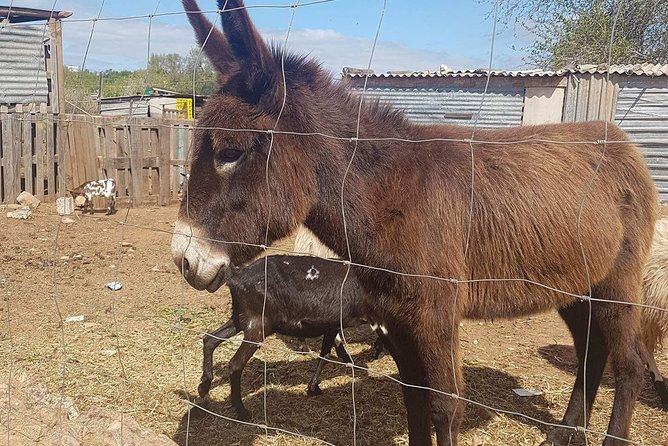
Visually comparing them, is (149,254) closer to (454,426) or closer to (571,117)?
(454,426)

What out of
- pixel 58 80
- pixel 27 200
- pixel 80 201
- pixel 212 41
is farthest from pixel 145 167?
pixel 212 41

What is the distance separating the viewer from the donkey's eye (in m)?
2.59

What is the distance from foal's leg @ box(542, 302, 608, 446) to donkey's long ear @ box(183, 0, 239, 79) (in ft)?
7.91

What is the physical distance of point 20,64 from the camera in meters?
15.0

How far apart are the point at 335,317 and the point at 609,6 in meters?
14.4

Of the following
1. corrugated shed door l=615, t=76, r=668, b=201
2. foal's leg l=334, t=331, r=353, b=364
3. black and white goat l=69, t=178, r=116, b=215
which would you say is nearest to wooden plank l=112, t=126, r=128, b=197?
black and white goat l=69, t=178, r=116, b=215

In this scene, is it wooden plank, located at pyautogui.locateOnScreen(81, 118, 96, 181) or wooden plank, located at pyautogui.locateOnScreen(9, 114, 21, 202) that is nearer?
wooden plank, located at pyautogui.locateOnScreen(9, 114, 21, 202)

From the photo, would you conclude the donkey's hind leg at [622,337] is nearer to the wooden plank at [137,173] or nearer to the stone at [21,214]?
the stone at [21,214]

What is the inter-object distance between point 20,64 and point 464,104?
11.3 m

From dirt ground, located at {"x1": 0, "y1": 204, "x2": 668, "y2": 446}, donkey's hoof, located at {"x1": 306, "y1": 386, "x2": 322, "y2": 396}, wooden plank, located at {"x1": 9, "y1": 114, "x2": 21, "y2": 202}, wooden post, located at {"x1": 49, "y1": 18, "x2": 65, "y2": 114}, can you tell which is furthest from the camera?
wooden post, located at {"x1": 49, "y1": 18, "x2": 65, "y2": 114}

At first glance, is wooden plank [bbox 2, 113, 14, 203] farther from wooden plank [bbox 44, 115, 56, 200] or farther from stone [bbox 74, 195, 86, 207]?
stone [bbox 74, 195, 86, 207]

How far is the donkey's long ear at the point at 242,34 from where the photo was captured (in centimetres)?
244

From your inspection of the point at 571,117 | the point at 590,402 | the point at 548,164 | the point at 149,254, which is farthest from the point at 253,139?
the point at 571,117

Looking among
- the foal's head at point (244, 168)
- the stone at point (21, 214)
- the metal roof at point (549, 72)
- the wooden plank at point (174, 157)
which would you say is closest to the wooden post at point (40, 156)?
the stone at point (21, 214)
